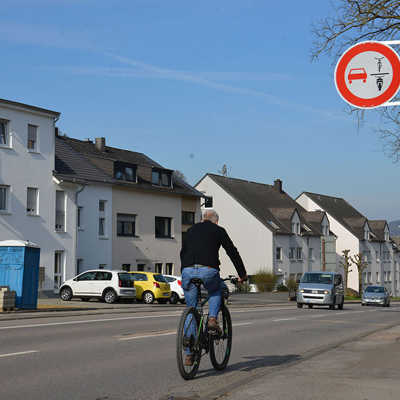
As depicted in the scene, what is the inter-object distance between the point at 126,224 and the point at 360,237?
44107 millimetres

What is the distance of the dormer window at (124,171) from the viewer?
46.8m

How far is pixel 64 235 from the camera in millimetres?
39406

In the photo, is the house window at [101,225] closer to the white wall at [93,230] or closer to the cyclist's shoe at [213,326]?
the white wall at [93,230]

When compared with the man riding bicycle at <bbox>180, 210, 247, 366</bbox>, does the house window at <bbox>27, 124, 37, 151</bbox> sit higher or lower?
higher

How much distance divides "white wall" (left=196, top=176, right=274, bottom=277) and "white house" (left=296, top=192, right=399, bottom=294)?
64.5 ft

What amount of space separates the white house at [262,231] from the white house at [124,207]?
12701 mm

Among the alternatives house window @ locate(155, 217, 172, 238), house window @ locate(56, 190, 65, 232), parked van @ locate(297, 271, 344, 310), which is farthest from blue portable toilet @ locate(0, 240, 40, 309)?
house window @ locate(155, 217, 172, 238)

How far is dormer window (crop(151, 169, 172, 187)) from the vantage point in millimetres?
50750

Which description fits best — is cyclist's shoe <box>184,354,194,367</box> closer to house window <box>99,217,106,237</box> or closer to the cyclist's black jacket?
the cyclist's black jacket

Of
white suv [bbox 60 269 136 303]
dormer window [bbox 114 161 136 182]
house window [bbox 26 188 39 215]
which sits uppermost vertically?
dormer window [bbox 114 161 136 182]

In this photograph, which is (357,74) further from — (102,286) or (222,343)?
(102,286)

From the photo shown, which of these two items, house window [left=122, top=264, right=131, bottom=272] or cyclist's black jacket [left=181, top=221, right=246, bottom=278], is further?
house window [left=122, top=264, right=131, bottom=272]

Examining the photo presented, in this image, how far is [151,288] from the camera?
114 feet

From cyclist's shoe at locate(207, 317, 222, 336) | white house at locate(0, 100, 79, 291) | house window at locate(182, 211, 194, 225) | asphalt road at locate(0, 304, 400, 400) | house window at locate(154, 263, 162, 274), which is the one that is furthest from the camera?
house window at locate(182, 211, 194, 225)
